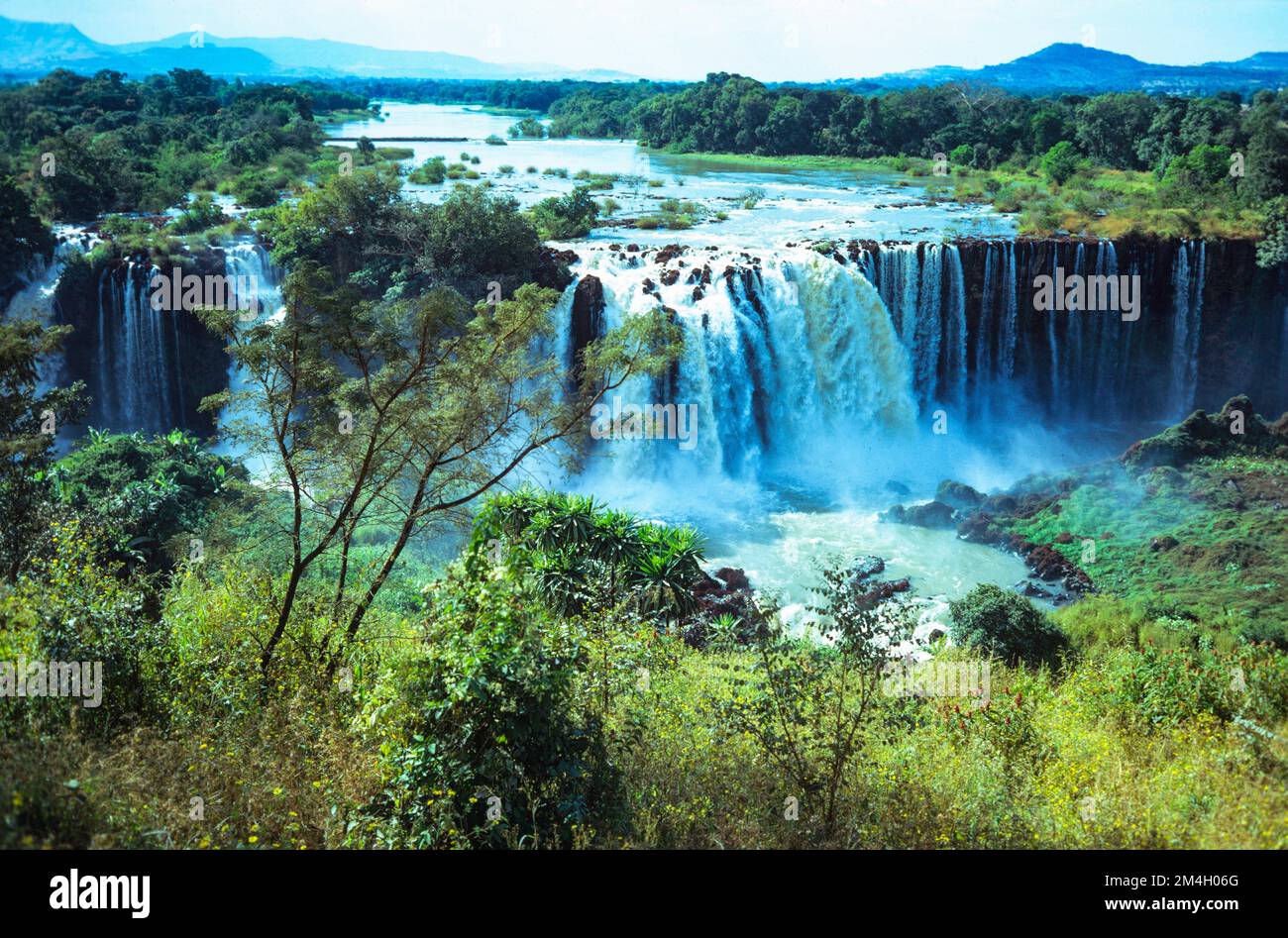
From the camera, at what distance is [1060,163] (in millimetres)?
42562

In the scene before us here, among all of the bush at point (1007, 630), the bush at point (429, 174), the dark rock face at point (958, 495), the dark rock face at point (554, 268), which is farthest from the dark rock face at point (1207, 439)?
the bush at point (429, 174)

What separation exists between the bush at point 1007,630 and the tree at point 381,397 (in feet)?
25.4

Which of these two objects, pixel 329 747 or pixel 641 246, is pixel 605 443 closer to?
pixel 641 246

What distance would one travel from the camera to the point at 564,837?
742 cm

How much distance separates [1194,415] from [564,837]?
76.4 feet

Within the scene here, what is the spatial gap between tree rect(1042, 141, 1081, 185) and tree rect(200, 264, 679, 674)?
3684 centimetres

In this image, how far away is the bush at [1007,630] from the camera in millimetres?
15812

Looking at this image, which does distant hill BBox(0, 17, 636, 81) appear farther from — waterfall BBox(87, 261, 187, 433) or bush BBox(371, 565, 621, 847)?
bush BBox(371, 565, 621, 847)

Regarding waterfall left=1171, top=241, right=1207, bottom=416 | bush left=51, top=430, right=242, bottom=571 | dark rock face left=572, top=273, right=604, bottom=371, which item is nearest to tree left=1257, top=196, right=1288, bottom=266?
waterfall left=1171, top=241, right=1207, bottom=416

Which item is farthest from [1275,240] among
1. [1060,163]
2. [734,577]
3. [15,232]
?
[15,232]

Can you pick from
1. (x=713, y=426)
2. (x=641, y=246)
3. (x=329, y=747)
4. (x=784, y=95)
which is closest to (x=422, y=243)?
(x=641, y=246)

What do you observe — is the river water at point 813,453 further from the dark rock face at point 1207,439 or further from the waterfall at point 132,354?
the waterfall at point 132,354

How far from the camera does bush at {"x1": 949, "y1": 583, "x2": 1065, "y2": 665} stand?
15812mm
